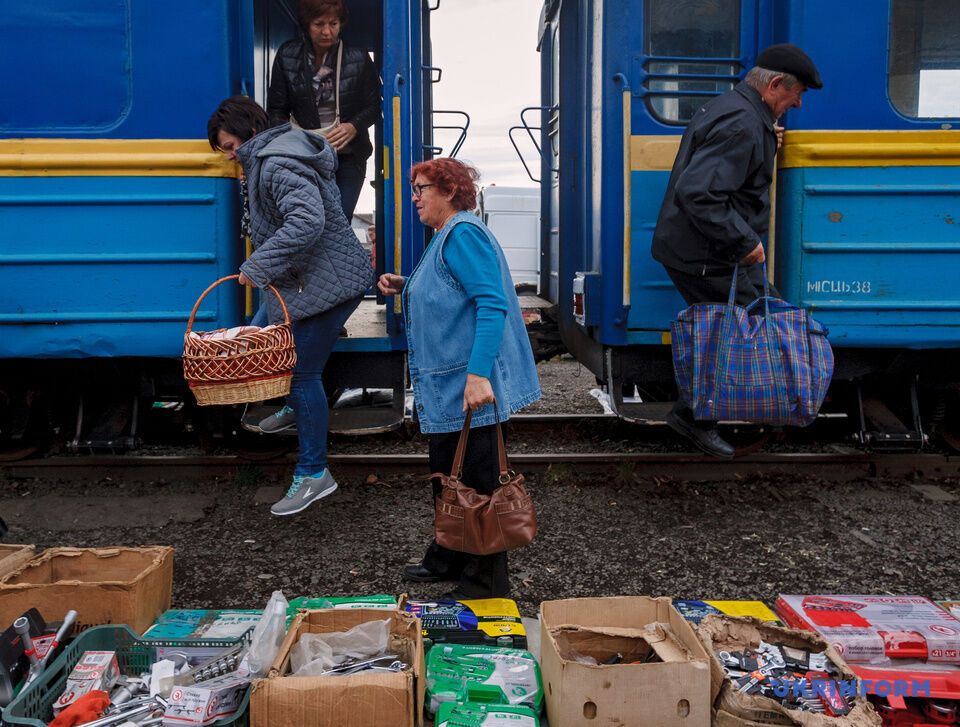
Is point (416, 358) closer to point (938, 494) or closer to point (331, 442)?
point (331, 442)

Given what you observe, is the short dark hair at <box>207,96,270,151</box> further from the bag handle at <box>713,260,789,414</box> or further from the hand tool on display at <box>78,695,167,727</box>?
the hand tool on display at <box>78,695,167,727</box>

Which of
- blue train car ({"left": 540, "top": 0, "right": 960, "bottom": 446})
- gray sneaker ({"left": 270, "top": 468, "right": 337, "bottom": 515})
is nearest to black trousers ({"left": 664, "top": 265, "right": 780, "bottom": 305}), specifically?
blue train car ({"left": 540, "top": 0, "right": 960, "bottom": 446})

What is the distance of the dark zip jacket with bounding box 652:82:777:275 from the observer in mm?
3945

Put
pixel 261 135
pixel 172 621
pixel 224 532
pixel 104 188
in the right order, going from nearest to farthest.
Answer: pixel 172 621 → pixel 261 135 → pixel 224 532 → pixel 104 188

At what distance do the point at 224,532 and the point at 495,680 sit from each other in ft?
7.63

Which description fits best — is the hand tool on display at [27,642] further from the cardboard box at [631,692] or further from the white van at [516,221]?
the white van at [516,221]

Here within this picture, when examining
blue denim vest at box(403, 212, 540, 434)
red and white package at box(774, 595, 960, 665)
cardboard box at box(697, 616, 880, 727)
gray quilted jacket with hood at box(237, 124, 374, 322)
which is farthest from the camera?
gray quilted jacket with hood at box(237, 124, 374, 322)

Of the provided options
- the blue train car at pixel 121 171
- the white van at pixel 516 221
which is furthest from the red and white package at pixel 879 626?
the white van at pixel 516 221

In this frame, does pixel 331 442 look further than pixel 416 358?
Yes

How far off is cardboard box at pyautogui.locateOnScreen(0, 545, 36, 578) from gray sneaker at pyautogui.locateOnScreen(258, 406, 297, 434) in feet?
5.47

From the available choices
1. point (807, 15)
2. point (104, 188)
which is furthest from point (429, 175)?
point (807, 15)

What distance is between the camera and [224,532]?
4207 millimetres

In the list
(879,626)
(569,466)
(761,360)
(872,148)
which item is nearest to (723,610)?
(879,626)

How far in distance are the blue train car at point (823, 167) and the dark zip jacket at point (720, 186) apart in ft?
1.54
